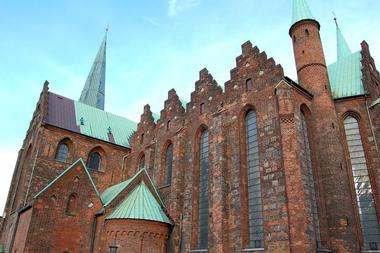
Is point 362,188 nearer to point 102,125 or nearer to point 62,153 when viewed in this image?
point 62,153

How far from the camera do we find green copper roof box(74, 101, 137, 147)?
30.2 metres

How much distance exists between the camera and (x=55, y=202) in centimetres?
2108

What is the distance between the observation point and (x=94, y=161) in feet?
96.6

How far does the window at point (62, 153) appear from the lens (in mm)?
27031

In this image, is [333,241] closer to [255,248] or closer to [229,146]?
[255,248]

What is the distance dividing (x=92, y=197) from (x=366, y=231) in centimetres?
1689

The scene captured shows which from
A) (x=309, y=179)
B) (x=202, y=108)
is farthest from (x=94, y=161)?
(x=309, y=179)

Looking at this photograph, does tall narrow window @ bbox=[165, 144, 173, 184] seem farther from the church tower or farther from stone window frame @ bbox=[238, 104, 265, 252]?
the church tower

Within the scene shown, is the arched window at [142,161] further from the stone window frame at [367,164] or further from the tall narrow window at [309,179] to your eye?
the stone window frame at [367,164]

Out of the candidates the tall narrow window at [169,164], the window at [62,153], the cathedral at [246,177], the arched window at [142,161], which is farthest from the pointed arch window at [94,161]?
the tall narrow window at [169,164]

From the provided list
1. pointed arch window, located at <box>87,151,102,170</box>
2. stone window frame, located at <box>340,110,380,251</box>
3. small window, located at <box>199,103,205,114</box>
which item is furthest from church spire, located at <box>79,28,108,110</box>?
stone window frame, located at <box>340,110,380,251</box>

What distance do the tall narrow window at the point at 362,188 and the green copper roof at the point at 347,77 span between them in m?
1.65

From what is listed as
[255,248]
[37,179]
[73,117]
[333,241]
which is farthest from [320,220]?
[73,117]

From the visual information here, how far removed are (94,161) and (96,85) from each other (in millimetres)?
28532
